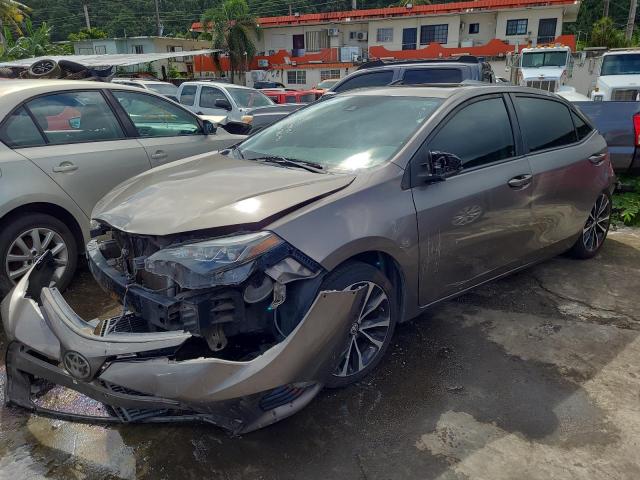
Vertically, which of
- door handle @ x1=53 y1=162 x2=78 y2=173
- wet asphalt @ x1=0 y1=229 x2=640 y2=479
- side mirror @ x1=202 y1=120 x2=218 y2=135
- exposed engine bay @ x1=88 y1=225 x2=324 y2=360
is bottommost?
wet asphalt @ x1=0 y1=229 x2=640 y2=479

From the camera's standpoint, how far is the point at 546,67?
16.9 metres

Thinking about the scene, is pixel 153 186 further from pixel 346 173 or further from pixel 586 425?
pixel 586 425

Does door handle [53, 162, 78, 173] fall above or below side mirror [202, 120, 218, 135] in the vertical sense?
below

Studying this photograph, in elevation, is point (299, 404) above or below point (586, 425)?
above

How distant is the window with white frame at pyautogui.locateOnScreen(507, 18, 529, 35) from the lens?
3203 centimetres

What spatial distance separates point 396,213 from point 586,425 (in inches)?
58.7

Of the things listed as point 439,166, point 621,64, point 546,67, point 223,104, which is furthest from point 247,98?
point 439,166

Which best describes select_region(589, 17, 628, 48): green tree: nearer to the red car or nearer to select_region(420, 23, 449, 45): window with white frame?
select_region(420, 23, 449, 45): window with white frame

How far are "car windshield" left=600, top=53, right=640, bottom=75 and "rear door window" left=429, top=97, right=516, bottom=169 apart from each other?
12.3 metres

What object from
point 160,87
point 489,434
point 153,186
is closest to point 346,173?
point 153,186

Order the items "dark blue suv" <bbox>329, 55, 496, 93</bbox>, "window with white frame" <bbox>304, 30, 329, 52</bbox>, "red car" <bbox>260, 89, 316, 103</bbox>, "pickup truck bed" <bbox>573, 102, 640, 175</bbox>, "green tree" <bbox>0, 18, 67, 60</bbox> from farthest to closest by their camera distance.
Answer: "window with white frame" <bbox>304, 30, 329, 52</bbox>, "green tree" <bbox>0, 18, 67, 60</bbox>, "red car" <bbox>260, 89, 316, 103</bbox>, "dark blue suv" <bbox>329, 55, 496, 93</bbox>, "pickup truck bed" <bbox>573, 102, 640, 175</bbox>

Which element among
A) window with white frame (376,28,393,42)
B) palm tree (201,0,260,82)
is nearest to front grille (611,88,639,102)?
window with white frame (376,28,393,42)

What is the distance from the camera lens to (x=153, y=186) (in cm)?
295

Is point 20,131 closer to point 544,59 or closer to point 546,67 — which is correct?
point 546,67
